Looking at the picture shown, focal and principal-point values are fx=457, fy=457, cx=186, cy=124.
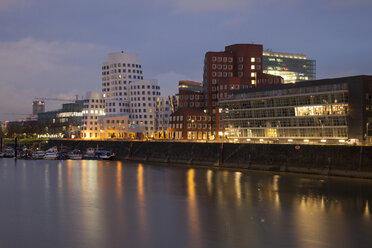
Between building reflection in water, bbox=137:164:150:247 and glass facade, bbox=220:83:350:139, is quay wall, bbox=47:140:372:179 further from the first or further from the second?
building reflection in water, bbox=137:164:150:247

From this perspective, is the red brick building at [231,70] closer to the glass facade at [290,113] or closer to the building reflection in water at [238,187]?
the glass facade at [290,113]

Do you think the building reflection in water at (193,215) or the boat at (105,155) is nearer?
the building reflection in water at (193,215)

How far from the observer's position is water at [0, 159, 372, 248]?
1697 inches

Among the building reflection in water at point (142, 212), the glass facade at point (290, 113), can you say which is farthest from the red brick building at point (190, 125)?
the building reflection in water at point (142, 212)

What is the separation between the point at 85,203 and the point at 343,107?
73476 mm

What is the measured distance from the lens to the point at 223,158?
117 metres

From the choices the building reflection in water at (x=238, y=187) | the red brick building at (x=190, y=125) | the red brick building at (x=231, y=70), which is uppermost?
the red brick building at (x=231, y=70)

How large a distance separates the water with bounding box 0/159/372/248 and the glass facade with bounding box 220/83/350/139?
32889mm

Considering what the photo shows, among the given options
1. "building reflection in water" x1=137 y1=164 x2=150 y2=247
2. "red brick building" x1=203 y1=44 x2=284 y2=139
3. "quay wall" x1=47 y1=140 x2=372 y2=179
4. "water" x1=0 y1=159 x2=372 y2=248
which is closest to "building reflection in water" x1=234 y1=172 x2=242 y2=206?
"water" x1=0 y1=159 x2=372 y2=248

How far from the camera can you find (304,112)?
407 ft

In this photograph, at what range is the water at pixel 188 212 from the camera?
43094 mm

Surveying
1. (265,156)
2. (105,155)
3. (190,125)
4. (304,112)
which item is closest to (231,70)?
(190,125)

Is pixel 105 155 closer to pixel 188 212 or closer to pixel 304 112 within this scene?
pixel 304 112

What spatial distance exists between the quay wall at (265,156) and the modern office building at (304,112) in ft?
45.4
